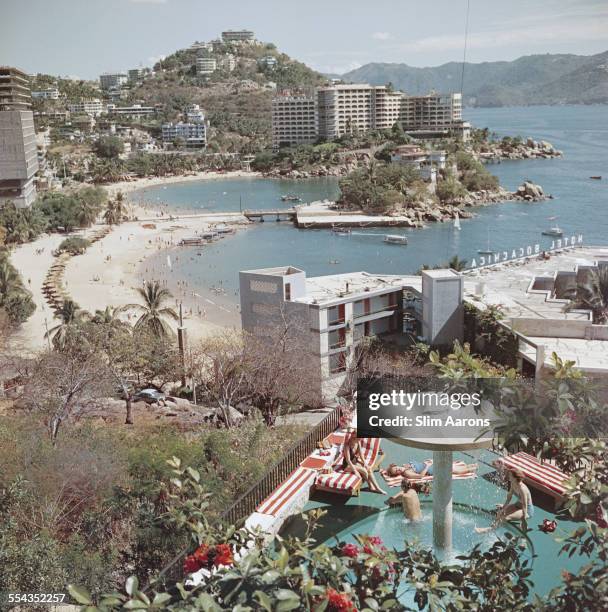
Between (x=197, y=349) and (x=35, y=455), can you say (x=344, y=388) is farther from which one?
(x=35, y=455)

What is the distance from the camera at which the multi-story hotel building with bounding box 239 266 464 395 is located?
998 cm

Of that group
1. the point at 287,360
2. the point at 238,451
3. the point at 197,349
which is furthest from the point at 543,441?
the point at 197,349

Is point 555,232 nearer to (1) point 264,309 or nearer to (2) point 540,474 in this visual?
(1) point 264,309

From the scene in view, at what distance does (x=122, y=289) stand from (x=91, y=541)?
652 inches

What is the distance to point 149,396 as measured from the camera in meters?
10.4

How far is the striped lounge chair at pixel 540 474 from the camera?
484cm

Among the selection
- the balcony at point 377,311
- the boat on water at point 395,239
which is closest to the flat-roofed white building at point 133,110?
the boat on water at point 395,239

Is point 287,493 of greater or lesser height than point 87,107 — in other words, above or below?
below

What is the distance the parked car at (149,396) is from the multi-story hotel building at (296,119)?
50.4 metres

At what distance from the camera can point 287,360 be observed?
9562mm

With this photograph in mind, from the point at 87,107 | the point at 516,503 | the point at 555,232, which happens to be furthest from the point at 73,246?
the point at 87,107

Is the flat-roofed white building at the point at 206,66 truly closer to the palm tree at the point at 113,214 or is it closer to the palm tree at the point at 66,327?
the palm tree at the point at 113,214

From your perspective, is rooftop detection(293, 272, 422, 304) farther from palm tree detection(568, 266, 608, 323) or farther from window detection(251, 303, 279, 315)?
palm tree detection(568, 266, 608, 323)

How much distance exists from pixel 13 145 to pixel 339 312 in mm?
22868
